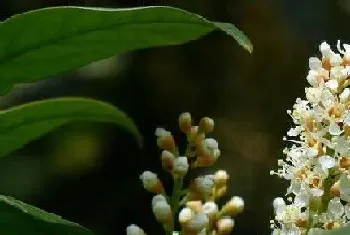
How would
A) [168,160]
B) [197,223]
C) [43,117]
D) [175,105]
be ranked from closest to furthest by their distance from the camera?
1. [197,223]
2. [168,160]
3. [43,117]
4. [175,105]

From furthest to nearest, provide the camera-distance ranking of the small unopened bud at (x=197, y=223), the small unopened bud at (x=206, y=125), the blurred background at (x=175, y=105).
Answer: the blurred background at (x=175, y=105) < the small unopened bud at (x=206, y=125) < the small unopened bud at (x=197, y=223)

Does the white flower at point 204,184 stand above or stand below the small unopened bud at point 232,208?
above

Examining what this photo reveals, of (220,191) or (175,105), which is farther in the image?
(175,105)

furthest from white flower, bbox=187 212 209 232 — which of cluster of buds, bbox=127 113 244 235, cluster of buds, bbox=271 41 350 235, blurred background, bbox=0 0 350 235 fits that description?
blurred background, bbox=0 0 350 235

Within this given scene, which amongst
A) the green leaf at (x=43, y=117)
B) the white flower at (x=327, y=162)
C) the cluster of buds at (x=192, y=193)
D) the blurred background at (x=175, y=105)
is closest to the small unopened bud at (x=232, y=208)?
the cluster of buds at (x=192, y=193)

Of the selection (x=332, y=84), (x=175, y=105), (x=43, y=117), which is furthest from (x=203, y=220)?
(x=175, y=105)

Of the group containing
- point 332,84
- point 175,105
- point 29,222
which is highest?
point 332,84

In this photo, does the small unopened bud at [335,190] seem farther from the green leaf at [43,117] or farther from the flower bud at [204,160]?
the green leaf at [43,117]

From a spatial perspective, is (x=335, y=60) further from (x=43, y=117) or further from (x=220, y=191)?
(x=43, y=117)
